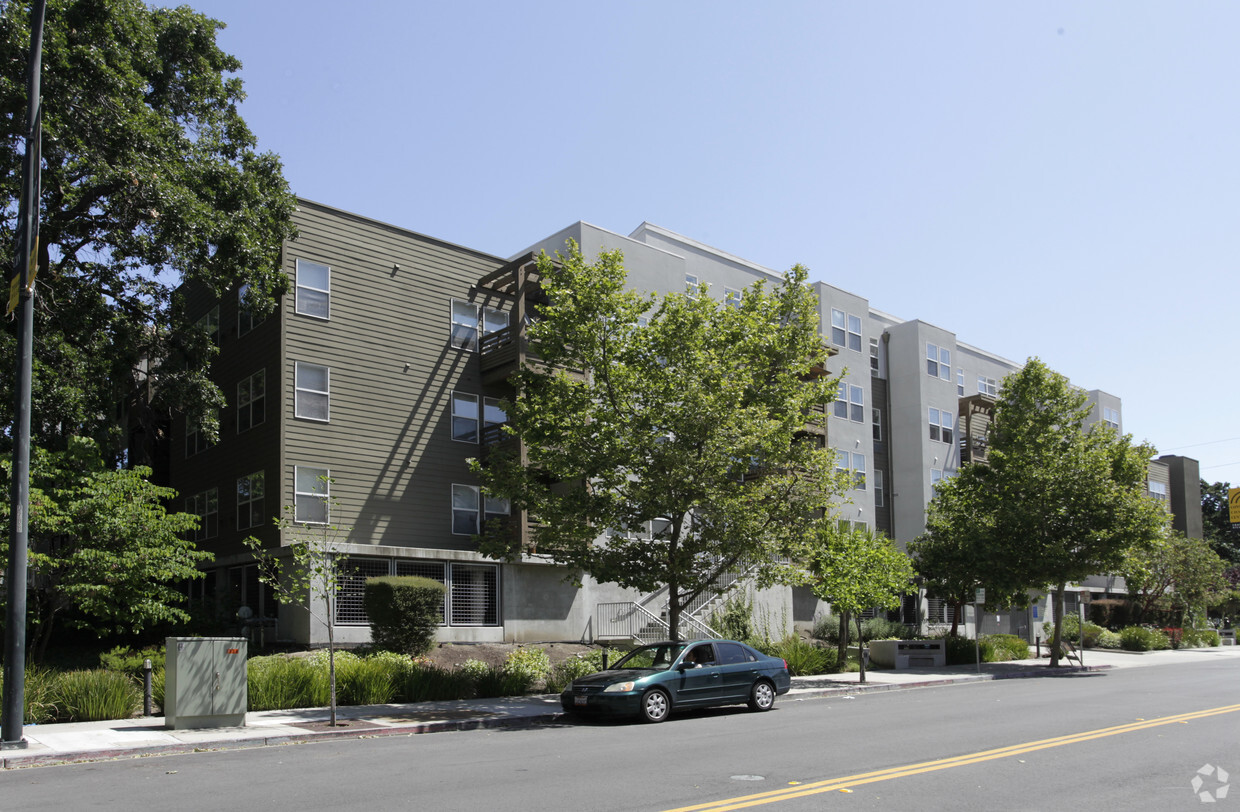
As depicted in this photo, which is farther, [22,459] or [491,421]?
[491,421]

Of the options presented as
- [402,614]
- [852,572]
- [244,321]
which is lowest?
[402,614]

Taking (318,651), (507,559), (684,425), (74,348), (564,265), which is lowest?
(318,651)

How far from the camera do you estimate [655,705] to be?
650 inches

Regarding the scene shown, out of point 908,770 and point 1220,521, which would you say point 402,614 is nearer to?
point 908,770

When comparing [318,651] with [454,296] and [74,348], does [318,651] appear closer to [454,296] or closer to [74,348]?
[74,348]

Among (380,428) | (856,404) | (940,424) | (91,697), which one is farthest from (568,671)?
(940,424)

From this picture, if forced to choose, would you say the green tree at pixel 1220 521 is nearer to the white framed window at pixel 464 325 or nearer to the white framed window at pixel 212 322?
the white framed window at pixel 464 325

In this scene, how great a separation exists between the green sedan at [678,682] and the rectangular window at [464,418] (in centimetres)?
1221

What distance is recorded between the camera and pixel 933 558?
3422 centimetres

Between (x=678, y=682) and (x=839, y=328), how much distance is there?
2772 centimetres


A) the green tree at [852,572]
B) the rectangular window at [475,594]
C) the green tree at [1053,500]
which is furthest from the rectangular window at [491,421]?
the green tree at [1053,500]

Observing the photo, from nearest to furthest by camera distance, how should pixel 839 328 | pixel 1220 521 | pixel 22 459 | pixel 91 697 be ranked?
pixel 22 459 → pixel 91 697 → pixel 839 328 → pixel 1220 521

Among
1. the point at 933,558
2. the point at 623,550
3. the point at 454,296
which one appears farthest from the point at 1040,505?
the point at 454,296

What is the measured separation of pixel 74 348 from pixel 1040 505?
27647 mm
